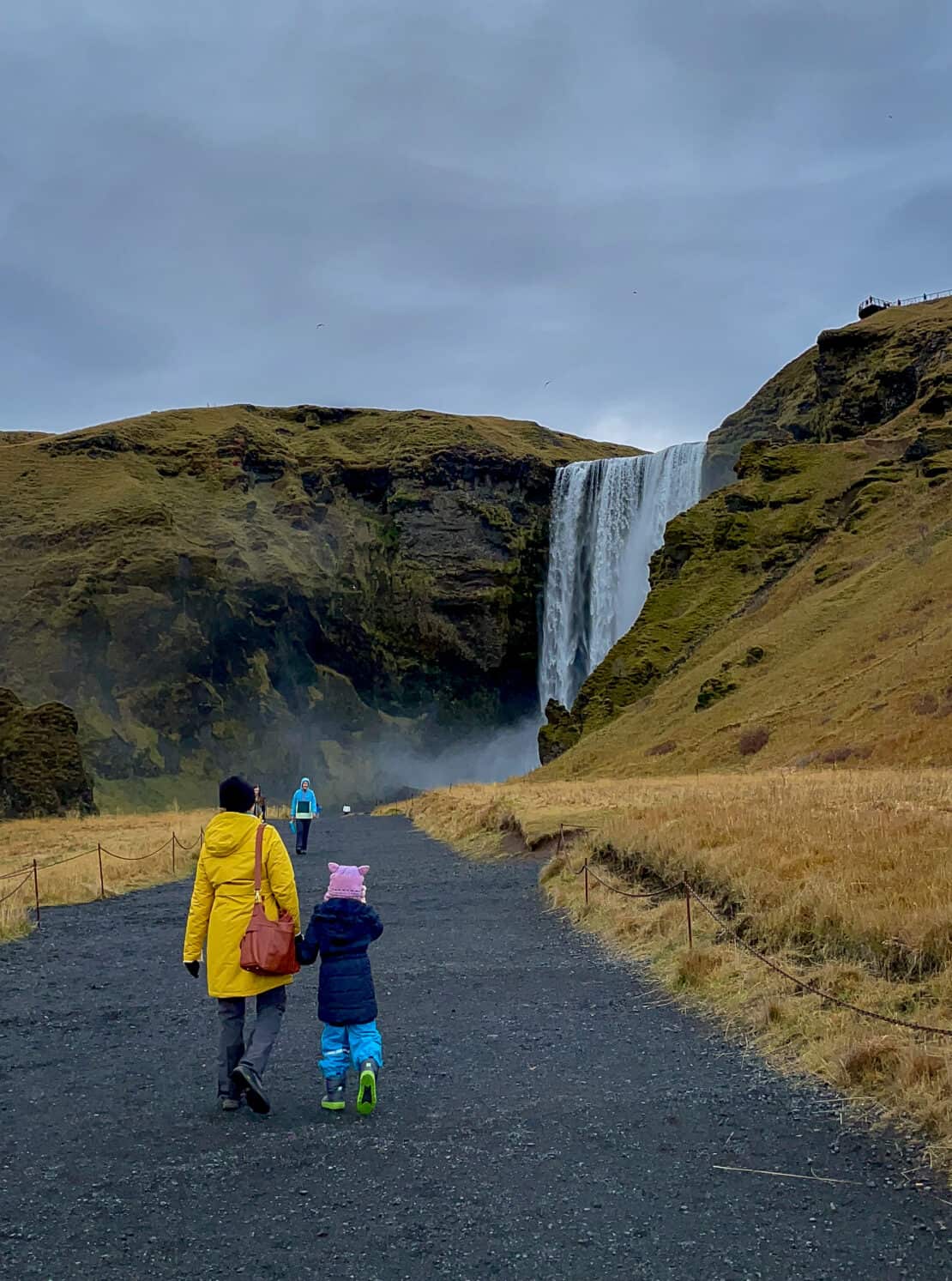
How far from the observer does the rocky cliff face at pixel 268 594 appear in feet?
243

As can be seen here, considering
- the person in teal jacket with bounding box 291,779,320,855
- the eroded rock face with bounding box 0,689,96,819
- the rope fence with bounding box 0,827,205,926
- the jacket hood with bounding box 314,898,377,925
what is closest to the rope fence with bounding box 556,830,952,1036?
the jacket hood with bounding box 314,898,377,925

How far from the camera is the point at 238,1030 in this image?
21.3ft

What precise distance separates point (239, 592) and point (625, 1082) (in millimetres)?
75408

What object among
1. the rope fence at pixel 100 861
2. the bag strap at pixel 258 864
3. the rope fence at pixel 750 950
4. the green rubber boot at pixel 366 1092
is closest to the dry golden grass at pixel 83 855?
the rope fence at pixel 100 861

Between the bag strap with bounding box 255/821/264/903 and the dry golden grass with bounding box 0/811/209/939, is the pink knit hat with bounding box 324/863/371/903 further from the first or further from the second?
the dry golden grass with bounding box 0/811/209/939

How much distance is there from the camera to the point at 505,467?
89125 millimetres

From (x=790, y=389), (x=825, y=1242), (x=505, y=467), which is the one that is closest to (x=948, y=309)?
(x=790, y=389)

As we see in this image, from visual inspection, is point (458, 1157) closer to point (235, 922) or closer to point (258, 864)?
point (235, 922)

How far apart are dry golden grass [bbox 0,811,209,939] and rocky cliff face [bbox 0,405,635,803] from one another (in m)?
29.6

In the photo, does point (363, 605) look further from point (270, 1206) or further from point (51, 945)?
point (270, 1206)

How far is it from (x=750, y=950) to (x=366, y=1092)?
12.3 ft

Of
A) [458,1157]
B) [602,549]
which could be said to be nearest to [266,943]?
[458,1157]

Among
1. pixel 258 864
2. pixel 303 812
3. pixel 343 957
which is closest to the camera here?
pixel 343 957

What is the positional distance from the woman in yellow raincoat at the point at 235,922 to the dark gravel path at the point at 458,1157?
37 cm
